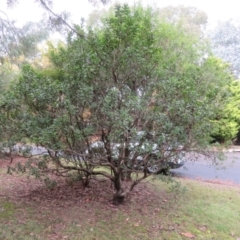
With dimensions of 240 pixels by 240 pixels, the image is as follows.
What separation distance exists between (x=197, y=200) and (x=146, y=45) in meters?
3.22

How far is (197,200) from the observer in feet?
18.1

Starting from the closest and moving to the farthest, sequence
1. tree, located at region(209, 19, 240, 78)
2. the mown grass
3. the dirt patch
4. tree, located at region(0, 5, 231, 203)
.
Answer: the mown grass, tree, located at region(0, 5, 231, 203), the dirt patch, tree, located at region(209, 19, 240, 78)

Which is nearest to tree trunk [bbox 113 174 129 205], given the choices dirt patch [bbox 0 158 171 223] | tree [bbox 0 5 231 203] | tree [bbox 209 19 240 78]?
dirt patch [bbox 0 158 171 223]

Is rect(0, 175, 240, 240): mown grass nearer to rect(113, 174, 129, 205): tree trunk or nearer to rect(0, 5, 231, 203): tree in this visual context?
rect(113, 174, 129, 205): tree trunk

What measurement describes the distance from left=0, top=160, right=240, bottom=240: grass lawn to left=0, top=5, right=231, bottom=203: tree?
68 cm

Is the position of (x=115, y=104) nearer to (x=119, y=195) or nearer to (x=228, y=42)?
(x=119, y=195)

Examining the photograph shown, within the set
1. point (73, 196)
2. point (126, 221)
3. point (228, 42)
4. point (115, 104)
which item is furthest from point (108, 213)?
point (228, 42)

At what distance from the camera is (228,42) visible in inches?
992

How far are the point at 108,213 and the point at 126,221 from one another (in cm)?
36

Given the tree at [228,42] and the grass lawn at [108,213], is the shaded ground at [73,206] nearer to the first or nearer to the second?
the grass lawn at [108,213]

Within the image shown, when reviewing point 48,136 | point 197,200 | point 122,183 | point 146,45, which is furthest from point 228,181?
point 48,136

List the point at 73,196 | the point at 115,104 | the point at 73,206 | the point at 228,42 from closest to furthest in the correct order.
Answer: the point at 115,104 < the point at 73,206 < the point at 73,196 < the point at 228,42

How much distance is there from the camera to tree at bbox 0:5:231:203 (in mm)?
3936

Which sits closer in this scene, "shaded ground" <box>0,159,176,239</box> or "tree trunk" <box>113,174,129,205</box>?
"shaded ground" <box>0,159,176,239</box>
